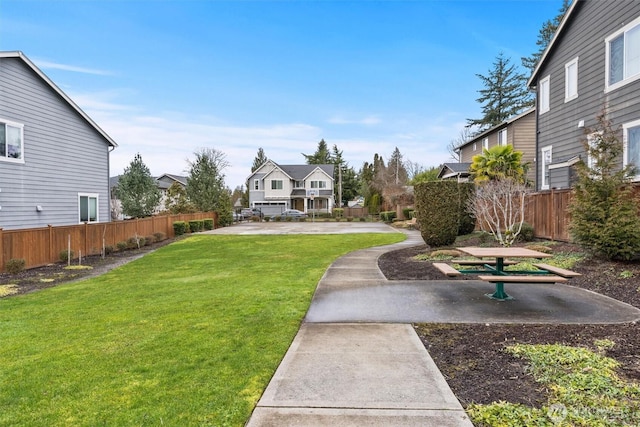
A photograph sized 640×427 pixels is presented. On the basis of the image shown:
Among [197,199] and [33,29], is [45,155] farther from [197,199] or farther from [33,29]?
[197,199]

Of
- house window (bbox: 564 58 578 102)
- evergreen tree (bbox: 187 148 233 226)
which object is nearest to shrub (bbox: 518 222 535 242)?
house window (bbox: 564 58 578 102)

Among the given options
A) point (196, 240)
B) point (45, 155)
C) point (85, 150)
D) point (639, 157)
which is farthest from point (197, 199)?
point (639, 157)

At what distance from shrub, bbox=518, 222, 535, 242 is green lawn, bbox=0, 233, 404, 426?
856 centimetres

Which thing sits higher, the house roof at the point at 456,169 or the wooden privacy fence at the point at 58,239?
the house roof at the point at 456,169

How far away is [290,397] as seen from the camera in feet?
10.6

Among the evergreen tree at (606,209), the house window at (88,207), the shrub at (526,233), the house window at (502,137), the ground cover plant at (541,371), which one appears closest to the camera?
Result: the ground cover plant at (541,371)

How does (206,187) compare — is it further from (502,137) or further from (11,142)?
(502,137)

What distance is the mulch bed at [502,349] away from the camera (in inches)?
131

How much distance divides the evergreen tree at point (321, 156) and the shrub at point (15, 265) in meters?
67.5

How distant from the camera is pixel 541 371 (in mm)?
3672

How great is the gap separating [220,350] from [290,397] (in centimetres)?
140

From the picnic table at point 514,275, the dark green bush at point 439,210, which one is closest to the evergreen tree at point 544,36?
the dark green bush at point 439,210

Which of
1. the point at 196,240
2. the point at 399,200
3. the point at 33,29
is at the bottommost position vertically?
the point at 196,240

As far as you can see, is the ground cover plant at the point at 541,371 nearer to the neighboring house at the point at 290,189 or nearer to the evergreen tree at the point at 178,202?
the evergreen tree at the point at 178,202
